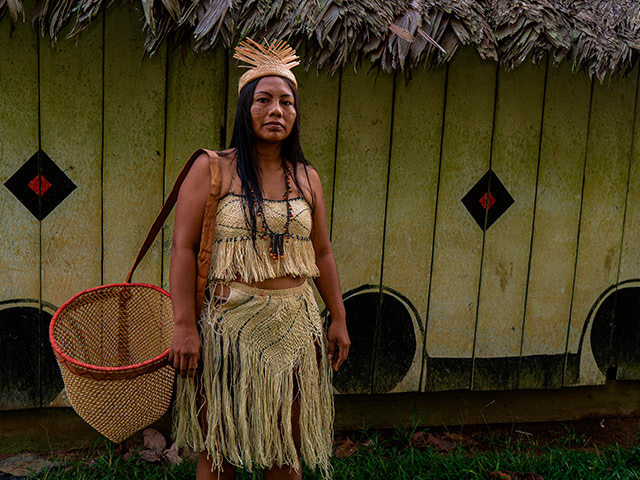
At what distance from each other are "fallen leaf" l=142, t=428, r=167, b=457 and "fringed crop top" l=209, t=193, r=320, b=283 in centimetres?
118

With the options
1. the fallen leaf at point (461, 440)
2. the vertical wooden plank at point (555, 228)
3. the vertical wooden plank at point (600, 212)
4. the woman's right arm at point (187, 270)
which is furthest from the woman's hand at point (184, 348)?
the vertical wooden plank at point (600, 212)

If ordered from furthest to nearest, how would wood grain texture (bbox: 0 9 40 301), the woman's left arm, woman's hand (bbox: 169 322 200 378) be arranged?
wood grain texture (bbox: 0 9 40 301), the woman's left arm, woman's hand (bbox: 169 322 200 378)

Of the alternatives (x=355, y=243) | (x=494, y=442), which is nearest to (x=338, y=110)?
(x=355, y=243)

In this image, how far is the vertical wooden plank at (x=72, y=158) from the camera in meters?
2.27

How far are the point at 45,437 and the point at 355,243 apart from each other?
5.24 ft

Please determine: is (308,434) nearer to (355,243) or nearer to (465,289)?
(355,243)

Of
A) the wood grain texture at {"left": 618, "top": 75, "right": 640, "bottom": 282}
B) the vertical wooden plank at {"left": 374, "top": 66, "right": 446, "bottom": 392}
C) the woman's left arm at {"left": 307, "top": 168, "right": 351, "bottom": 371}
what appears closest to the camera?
the woman's left arm at {"left": 307, "top": 168, "right": 351, "bottom": 371}

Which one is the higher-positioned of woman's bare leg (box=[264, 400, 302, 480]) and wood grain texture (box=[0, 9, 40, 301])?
wood grain texture (box=[0, 9, 40, 301])

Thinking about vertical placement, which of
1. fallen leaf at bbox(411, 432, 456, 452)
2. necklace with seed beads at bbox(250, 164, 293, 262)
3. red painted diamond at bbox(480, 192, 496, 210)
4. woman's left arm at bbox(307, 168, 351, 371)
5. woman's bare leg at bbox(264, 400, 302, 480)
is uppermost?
red painted diamond at bbox(480, 192, 496, 210)

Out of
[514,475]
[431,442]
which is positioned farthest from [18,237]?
[514,475]

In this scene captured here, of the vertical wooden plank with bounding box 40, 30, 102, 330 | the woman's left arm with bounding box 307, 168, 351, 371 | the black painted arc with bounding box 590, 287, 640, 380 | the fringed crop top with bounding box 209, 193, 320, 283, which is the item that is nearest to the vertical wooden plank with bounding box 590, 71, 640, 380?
the black painted arc with bounding box 590, 287, 640, 380

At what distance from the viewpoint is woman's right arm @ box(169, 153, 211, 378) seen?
1.62 m

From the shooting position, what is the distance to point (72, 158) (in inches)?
91.4

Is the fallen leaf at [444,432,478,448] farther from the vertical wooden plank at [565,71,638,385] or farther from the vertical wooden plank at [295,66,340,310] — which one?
the vertical wooden plank at [295,66,340,310]
